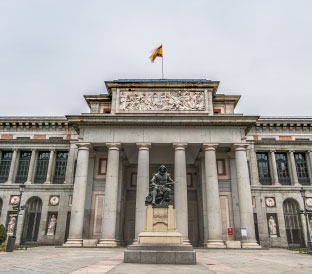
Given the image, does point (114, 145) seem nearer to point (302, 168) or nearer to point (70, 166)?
point (70, 166)

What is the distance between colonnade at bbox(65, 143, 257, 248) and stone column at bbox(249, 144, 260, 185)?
1114cm

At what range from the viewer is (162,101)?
98.0 ft

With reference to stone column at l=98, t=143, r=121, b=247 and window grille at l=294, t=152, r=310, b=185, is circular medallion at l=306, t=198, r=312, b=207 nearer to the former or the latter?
window grille at l=294, t=152, r=310, b=185

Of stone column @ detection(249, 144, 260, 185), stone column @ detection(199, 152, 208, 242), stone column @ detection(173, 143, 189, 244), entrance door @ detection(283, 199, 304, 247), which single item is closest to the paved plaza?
stone column @ detection(173, 143, 189, 244)

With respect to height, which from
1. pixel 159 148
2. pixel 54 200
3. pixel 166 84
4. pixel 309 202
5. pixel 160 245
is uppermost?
pixel 166 84

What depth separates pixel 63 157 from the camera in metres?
39.2

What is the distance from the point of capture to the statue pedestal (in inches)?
476

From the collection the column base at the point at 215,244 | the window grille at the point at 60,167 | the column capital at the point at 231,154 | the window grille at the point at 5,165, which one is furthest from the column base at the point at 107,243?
the window grille at the point at 5,165

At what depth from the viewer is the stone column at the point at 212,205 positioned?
82.3 ft

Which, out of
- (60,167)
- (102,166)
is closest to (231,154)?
(102,166)

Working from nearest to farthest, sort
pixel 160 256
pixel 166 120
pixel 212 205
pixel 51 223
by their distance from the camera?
pixel 160 256, pixel 212 205, pixel 166 120, pixel 51 223

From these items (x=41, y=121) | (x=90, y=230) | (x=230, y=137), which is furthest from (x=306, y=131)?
(x=41, y=121)

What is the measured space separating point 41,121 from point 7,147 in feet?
19.8

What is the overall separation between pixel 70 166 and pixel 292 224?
102 feet
